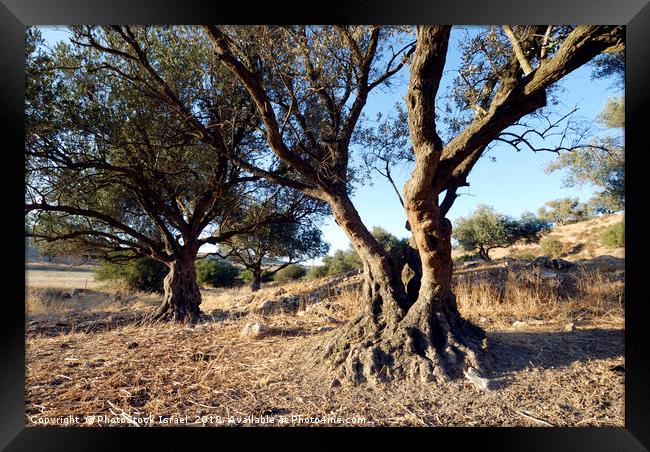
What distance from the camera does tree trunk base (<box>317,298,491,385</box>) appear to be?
119 inches

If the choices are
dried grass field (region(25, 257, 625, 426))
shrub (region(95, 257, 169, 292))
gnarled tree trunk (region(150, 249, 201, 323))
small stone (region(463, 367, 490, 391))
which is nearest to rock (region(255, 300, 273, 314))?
gnarled tree trunk (region(150, 249, 201, 323))

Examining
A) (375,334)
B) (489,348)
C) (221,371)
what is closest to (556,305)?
(489,348)

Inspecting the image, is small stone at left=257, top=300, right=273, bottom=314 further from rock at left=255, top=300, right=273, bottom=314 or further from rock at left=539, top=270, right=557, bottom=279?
rock at left=539, top=270, right=557, bottom=279

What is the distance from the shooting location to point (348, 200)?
3908 mm

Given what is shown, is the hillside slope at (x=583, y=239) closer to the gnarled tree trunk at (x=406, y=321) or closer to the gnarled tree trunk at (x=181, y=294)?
the gnarled tree trunk at (x=406, y=321)

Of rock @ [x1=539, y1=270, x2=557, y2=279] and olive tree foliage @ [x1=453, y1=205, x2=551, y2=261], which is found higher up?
olive tree foliage @ [x1=453, y1=205, x2=551, y2=261]

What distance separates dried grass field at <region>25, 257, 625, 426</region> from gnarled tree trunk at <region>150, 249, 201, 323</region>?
151 cm

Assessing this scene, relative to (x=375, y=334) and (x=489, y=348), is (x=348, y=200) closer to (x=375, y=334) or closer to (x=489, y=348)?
(x=375, y=334)

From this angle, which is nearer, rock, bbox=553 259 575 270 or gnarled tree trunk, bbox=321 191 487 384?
gnarled tree trunk, bbox=321 191 487 384

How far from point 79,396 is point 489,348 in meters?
3.92

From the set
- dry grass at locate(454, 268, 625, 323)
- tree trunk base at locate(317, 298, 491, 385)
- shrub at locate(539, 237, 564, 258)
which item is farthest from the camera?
shrub at locate(539, 237, 564, 258)

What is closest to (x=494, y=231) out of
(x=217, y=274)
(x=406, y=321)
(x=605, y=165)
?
(x=605, y=165)

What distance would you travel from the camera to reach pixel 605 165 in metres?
4.39
